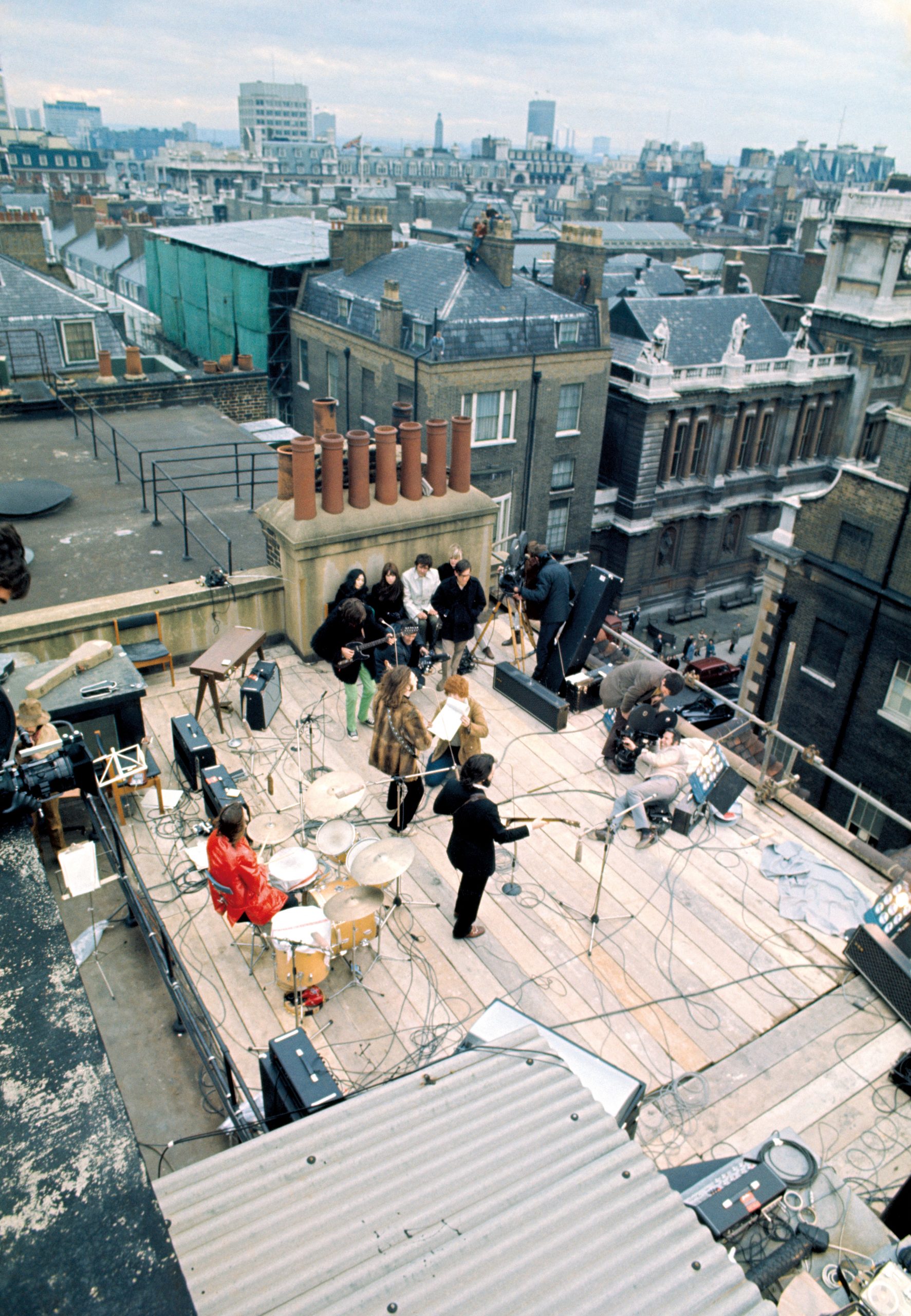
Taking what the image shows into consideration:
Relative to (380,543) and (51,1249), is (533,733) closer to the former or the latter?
(380,543)

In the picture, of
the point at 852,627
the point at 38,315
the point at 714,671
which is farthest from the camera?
the point at 714,671

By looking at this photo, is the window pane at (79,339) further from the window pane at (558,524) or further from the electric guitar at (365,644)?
the electric guitar at (365,644)

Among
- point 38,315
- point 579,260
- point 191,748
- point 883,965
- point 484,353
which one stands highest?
point 579,260

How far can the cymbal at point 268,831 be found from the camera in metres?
8.30

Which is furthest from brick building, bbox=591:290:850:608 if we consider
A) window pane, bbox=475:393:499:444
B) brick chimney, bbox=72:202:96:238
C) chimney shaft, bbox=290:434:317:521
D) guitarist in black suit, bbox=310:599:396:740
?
brick chimney, bbox=72:202:96:238

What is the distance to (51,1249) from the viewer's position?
11.4 ft

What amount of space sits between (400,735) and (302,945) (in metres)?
2.71

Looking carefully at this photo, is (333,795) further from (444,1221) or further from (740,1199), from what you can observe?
(740,1199)

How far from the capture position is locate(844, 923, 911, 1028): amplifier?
828 cm

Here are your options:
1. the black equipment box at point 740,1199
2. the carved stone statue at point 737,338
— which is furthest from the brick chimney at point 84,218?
the black equipment box at point 740,1199

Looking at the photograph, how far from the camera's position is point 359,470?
41.0ft

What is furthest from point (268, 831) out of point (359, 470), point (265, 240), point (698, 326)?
point (698, 326)

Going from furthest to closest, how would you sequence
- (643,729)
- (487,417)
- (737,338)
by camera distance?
(737,338) → (487,417) → (643,729)

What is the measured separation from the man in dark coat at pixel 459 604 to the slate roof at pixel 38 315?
21246 millimetres
